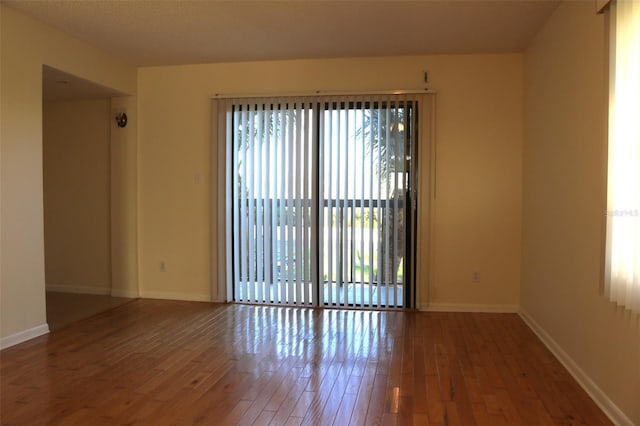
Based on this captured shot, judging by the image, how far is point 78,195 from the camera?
536 cm

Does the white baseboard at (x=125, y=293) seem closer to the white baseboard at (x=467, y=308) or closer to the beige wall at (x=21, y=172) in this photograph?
the beige wall at (x=21, y=172)

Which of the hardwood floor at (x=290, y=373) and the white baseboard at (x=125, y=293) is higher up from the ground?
the white baseboard at (x=125, y=293)

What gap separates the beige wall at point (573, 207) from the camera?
2434 mm

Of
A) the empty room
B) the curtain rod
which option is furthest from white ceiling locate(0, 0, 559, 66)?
the curtain rod

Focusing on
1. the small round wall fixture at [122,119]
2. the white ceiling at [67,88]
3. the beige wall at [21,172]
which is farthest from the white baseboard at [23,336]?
the small round wall fixture at [122,119]

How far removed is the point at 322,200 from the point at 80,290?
3099mm

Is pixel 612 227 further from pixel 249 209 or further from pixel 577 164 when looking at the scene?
pixel 249 209

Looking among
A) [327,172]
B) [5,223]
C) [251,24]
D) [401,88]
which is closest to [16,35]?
[5,223]

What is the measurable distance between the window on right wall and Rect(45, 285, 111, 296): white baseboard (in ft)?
16.2

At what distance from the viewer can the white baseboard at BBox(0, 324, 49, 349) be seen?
3451 millimetres

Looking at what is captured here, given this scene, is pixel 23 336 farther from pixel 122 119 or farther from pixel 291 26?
pixel 291 26

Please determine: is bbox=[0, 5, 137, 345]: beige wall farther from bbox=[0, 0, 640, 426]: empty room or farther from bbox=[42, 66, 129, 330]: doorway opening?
bbox=[42, 66, 129, 330]: doorway opening

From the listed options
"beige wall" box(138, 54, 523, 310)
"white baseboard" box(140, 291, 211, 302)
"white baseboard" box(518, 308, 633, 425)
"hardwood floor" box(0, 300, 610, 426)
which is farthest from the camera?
"white baseboard" box(140, 291, 211, 302)

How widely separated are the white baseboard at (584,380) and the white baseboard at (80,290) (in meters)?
4.50
